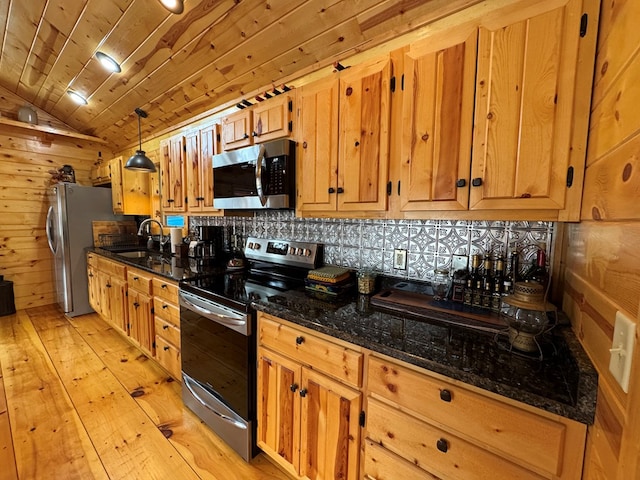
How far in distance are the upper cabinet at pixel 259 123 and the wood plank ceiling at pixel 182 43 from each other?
44 centimetres

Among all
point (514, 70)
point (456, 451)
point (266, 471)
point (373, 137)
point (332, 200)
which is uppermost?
point (514, 70)

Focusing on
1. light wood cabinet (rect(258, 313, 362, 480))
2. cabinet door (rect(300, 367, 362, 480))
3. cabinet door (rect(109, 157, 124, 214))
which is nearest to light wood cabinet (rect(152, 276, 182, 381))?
light wood cabinet (rect(258, 313, 362, 480))

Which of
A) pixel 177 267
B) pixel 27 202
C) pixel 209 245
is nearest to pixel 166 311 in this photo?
pixel 177 267

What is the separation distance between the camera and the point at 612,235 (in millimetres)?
634

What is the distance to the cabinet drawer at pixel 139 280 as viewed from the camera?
2.27m

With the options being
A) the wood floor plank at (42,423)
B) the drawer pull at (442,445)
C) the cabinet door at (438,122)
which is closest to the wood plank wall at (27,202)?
the wood floor plank at (42,423)

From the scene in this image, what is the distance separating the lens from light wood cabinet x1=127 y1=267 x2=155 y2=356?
7.51 ft

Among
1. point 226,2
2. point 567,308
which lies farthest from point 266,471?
point 226,2

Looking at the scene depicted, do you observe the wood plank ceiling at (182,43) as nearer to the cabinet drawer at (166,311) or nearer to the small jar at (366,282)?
the small jar at (366,282)

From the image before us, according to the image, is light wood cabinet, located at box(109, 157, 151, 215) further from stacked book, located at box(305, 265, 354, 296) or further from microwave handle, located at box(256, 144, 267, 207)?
stacked book, located at box(305, 265, 354, 296)

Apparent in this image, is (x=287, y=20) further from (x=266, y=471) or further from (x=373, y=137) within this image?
(x=266, y=471)

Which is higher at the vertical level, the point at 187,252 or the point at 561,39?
the point at 561,39

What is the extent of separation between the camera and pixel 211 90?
245 centimetres

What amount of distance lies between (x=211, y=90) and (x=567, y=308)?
286 cm
